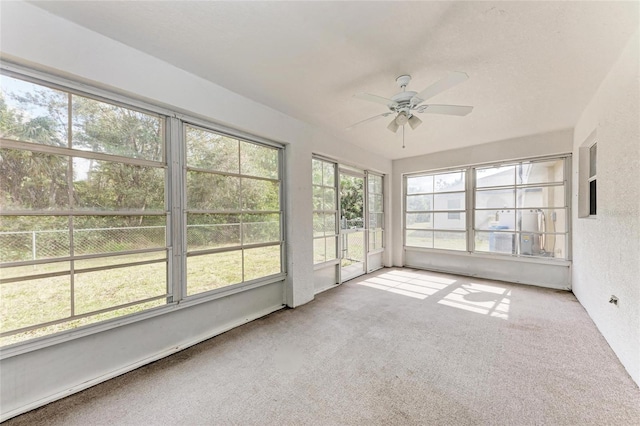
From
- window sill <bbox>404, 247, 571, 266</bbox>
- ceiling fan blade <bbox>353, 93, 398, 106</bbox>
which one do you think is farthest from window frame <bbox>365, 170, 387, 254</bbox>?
ceiling fan blade <bbox>353, 93, 398, 106</bbox>

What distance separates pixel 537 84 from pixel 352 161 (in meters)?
2.71

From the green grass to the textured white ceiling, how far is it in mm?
1828

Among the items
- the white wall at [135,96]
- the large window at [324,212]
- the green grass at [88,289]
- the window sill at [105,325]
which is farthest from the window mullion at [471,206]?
the green grass at [88,289]

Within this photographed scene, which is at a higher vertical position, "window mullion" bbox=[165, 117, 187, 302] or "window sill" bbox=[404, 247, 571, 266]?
"window mullion" bbox=[165, 117, 187, 302]

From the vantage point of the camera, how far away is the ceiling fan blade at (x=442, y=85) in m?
1.82

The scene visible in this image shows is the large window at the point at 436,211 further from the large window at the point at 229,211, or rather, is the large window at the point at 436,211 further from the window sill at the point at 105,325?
the window sill at the point at 105,325

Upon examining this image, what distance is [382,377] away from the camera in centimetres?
199

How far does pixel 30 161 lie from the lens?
1.75 metres

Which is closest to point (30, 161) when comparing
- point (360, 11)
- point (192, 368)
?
point (192, 368)

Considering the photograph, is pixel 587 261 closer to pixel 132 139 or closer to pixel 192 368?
pixel 192 368

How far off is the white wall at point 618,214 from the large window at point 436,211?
2242mm

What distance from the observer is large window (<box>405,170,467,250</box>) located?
17.1 ft

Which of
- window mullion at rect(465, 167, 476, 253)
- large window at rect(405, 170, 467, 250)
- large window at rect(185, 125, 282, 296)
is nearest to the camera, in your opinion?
large window at rect(185, 125, 282, 296)

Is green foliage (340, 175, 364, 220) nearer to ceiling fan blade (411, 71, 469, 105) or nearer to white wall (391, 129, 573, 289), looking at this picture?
white wall (391, 129, 573, 289)
